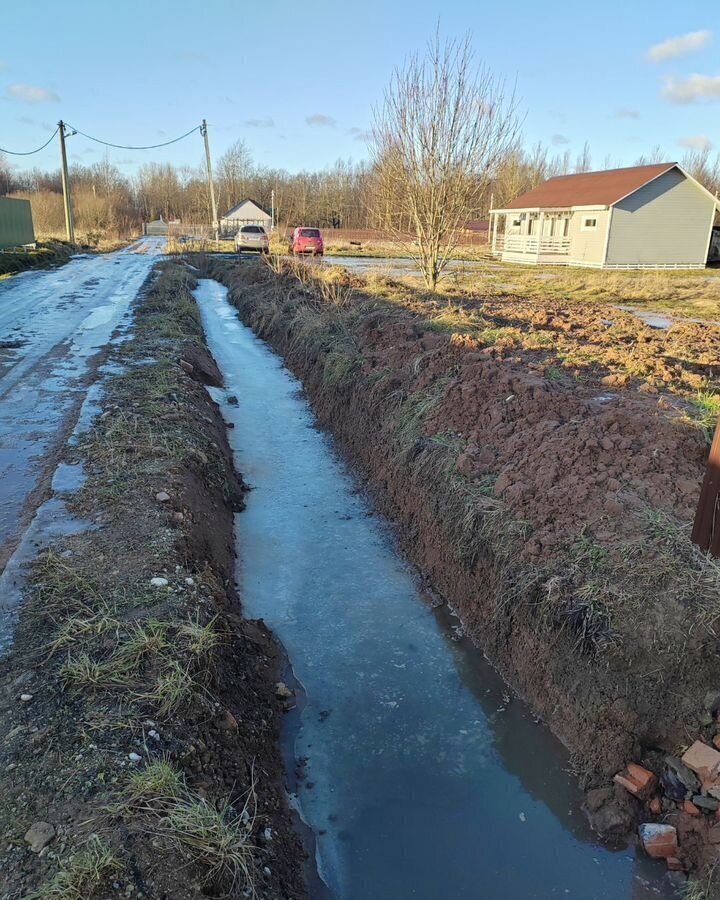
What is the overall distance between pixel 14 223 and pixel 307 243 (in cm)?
1402

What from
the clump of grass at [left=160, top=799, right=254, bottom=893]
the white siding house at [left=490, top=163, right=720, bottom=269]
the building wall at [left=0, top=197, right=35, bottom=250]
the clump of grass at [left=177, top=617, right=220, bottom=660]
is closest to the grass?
the clump of grass at [left=160, top=799, right=254, bottom=893]

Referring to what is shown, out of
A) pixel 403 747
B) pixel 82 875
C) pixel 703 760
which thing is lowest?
pixel 403 747

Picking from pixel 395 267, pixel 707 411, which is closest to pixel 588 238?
pixel 395 267

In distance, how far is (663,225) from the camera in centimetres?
3092

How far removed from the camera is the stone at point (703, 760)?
3125 mm

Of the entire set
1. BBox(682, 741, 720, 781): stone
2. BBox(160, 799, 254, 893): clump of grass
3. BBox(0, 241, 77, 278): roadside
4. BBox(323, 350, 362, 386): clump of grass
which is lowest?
BBox(682, 741, 720, 781): stone

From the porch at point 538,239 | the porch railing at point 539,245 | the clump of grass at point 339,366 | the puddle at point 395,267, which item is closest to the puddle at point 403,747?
the clump of grass at point 339,366

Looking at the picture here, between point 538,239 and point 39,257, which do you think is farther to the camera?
point 538,239

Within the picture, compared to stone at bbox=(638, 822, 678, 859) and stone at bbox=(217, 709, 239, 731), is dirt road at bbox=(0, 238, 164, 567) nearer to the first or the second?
stone at bbox=(217, 709, 239, 731)

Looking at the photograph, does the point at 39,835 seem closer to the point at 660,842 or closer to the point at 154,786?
→ the point at 154,786

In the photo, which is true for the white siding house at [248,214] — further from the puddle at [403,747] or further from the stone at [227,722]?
the stone at [227,722]

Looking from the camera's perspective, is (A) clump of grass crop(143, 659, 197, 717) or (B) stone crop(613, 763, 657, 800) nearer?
(A) clump of grass crop(143, 659, 197, 717)

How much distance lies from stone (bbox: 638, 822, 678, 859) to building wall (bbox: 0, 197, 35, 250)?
33.0m

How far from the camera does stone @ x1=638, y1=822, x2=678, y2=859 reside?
3.03 meters
